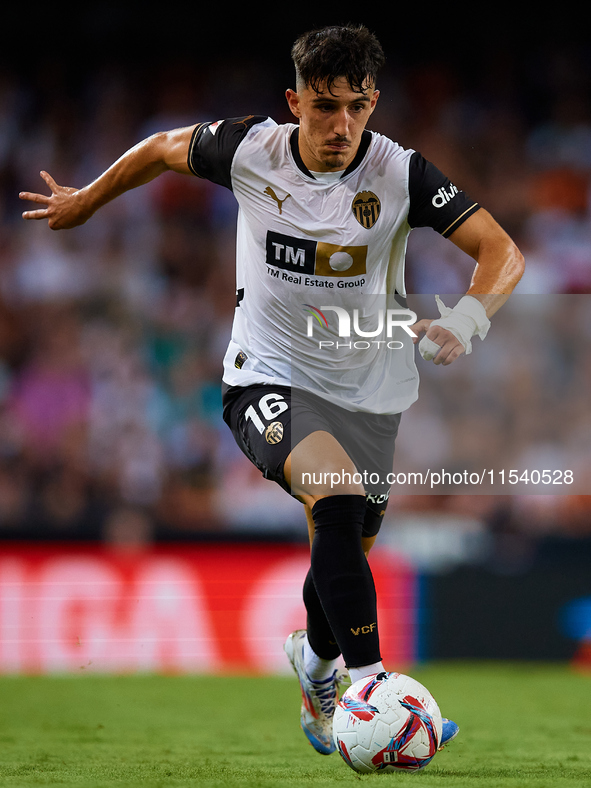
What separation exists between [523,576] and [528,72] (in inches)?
284

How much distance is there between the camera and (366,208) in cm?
402

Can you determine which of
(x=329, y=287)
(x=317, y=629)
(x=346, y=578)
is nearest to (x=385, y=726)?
(x=346, y=578)

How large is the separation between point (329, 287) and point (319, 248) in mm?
166

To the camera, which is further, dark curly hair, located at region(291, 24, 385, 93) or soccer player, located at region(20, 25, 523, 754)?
dark curly hair, located at region(291, 24, 385, 93)

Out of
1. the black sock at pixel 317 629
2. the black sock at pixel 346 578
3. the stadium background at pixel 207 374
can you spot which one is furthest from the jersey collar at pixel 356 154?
the stadium background at pixel 207 374

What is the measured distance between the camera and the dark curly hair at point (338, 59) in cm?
376

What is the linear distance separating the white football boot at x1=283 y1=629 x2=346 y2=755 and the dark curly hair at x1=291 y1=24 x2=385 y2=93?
251 cm

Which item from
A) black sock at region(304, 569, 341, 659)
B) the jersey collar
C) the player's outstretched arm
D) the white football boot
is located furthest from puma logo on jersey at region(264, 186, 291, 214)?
the white football boot

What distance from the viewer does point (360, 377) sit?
14.2 ft

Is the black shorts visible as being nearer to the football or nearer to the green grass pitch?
the football

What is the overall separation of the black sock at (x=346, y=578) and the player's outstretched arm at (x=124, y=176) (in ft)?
5.35

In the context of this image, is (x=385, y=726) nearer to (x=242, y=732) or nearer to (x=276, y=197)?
(x=276, y=197)

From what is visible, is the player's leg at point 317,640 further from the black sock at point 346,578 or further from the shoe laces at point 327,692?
the black sock at point 346,578

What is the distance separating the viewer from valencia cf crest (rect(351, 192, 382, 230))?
4.02 m
